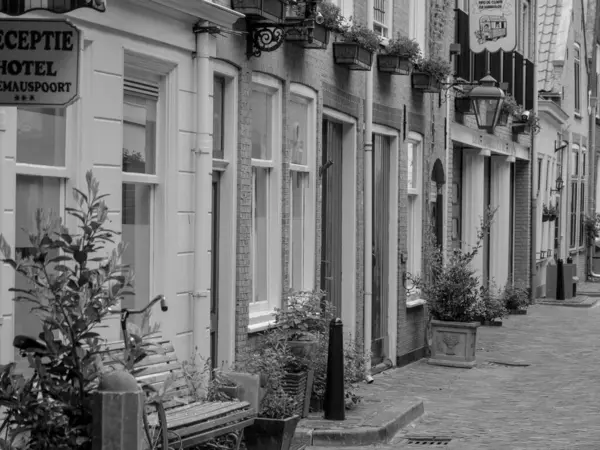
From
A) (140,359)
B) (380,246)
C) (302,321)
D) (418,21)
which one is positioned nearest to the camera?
(140,359)

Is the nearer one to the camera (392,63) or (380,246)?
(392,63)

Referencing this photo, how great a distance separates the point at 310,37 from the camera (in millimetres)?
11633

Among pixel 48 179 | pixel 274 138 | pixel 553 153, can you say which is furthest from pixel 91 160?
pixel 553 153

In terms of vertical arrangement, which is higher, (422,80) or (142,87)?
(422,80)

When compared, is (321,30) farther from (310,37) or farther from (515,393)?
(515,393)

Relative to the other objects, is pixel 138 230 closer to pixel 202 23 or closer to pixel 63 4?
pixel 202 23

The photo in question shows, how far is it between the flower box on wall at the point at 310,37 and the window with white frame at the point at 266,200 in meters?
0.41

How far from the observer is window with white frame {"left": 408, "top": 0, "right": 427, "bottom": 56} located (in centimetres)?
1630

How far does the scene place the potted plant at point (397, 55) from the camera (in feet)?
47.9

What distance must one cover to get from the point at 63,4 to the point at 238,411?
292 cm

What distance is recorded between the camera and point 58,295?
20.0ft

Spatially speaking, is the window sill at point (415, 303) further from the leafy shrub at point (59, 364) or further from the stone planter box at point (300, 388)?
the leafy shrub at point (59, 364)

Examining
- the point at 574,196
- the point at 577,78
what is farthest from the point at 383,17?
the point at 577,78

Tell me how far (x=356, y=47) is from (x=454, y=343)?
14.5ft
